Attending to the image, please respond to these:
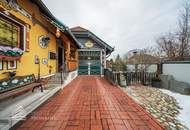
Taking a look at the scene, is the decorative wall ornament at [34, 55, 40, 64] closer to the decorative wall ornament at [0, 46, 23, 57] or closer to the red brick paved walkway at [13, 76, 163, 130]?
the decorative wall ornament at [0, 46, 23, 57]

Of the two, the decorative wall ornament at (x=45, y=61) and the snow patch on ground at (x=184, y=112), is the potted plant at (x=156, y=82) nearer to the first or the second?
the snow patch on ground at (x=184, y=112)

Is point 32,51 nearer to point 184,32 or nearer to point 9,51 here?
point 9,51

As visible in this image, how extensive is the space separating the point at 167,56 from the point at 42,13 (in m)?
14.6

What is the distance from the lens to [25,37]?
5.38 metres

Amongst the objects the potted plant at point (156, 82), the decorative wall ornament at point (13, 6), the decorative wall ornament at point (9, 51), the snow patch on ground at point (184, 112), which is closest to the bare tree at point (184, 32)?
the potted plant at point (156, 82)

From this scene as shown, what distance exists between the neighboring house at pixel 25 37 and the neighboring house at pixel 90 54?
23.4 ft

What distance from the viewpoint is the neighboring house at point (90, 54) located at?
1523 cm

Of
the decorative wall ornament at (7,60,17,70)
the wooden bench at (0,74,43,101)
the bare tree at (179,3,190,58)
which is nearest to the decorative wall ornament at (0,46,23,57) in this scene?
the decorative wall ornament at (7,60,17,70)

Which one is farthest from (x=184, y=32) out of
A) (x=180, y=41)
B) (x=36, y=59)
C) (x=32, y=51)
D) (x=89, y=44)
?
(x=32, y=51)

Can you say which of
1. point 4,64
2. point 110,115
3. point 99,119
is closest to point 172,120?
point 110,115

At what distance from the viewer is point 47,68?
7965mm

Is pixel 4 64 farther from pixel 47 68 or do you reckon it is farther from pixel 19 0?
pixel 47 68

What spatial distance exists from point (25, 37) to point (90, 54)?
10.1m

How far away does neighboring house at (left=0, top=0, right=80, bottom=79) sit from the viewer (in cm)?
432
